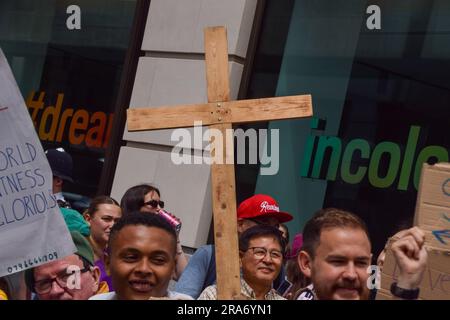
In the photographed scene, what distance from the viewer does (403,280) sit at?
2.88 meters

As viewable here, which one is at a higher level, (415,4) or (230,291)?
(415,4)

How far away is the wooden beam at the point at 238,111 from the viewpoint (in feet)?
14.2

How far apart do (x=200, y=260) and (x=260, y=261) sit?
56 cm

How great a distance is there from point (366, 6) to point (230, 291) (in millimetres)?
5072

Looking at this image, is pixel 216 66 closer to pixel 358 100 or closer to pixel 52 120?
pixel 358 100

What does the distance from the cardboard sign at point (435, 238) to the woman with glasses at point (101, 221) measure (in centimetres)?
263

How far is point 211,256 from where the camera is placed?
5617 mm

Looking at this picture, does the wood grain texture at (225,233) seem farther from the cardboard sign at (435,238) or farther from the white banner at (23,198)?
the white banner at (23,198)

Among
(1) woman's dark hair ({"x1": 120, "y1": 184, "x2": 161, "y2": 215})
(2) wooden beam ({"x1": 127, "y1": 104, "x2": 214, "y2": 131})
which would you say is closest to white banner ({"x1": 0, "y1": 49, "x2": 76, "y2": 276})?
(2) wooden beam ({"x1": 127, "y1": 104, "x2": 214, "y2": 131})

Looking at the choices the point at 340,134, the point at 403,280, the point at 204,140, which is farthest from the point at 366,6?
the point at 403,280

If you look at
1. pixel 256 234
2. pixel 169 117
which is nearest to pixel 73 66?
pixel 256 234

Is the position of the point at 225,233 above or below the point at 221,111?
below

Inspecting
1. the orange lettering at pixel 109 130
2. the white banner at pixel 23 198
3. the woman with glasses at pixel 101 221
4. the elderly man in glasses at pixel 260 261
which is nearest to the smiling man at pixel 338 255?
the white banner at pixel 23 198

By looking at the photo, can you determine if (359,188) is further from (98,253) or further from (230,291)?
(230,291)
